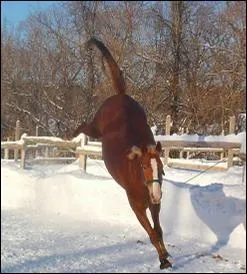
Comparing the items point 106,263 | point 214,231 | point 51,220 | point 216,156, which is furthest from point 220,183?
point 216,156

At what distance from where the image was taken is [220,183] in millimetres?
5336

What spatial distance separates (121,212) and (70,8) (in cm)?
598

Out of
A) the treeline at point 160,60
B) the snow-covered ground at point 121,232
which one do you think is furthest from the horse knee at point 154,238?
the snow-covered ground at point 121,232

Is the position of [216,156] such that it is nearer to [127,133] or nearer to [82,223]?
[127,133]

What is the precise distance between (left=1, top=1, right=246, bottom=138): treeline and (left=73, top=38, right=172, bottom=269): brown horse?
92 mm

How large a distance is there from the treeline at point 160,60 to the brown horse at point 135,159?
0.09 metres

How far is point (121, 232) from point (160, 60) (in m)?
5.92

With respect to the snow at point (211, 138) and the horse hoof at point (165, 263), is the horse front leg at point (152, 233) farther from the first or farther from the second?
the snow at point (211, 138)

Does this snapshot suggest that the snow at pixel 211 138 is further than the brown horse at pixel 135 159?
Yes

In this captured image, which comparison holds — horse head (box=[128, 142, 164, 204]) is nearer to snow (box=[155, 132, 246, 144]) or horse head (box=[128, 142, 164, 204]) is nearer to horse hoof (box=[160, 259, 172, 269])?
horse hoof (box=[160, 259, 172, 269])

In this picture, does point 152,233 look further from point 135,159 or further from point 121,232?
point 121,232

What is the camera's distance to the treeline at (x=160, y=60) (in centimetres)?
43

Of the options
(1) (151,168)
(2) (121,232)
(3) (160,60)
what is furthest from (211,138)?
(2) (121,232)

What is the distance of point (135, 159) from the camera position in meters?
0.30
